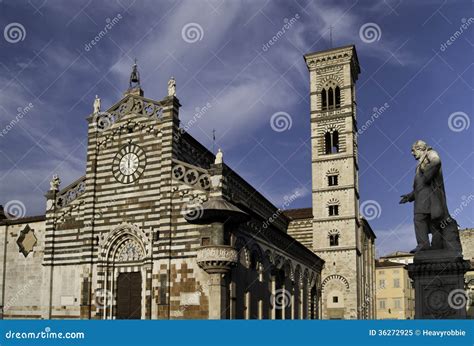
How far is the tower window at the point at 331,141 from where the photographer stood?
4862 cm

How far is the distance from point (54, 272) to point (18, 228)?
13.5 feet

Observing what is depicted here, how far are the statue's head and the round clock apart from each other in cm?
1701

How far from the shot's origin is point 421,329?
444 inches

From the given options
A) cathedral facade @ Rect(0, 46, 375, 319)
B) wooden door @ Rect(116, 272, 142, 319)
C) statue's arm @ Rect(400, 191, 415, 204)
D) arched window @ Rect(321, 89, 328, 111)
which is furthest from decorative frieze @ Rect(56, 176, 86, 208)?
arched window @ Rect(321, 89, 328, 111)

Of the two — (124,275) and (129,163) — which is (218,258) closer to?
(124,275)

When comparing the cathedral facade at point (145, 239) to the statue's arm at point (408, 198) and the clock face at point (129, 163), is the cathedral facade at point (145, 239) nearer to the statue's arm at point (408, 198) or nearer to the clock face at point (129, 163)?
the clock face at point (129, 163)

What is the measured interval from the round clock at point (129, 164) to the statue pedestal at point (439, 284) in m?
17.9

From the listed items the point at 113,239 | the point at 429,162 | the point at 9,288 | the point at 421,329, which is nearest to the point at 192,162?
the point at 113,239

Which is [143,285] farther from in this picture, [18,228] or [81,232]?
[18,228]

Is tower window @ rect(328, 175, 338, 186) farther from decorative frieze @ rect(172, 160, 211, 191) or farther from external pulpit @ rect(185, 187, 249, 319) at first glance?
external pulpit @ rect(185, 187, 249, 319)

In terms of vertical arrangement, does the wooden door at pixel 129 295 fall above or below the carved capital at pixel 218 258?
below

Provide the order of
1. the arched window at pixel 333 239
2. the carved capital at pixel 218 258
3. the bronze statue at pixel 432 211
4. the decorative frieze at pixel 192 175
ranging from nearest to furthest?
the bronze statue at pixel 432 211 → the carved capital at pixel 218 258 → the decorative frieze at pixel 192 175 → the arched window at pixel 333 239

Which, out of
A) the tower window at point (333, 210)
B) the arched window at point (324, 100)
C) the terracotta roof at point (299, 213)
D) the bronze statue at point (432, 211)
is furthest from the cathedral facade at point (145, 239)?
the arched window at point (324, 100)

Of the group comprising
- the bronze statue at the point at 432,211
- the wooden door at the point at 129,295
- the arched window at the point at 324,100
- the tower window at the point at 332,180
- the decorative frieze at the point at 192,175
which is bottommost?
the wooden door at the point at 129,295
